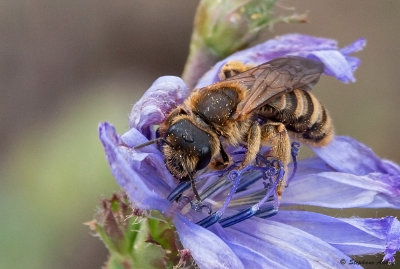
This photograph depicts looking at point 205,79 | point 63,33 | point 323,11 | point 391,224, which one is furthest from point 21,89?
point 391,224

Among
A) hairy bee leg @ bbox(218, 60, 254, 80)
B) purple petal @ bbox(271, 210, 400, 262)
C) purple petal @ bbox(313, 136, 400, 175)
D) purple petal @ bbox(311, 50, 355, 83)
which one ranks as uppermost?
hairy bee leg @ bbox(218, 60, 254, 80)

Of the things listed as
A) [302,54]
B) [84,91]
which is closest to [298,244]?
[302,54]

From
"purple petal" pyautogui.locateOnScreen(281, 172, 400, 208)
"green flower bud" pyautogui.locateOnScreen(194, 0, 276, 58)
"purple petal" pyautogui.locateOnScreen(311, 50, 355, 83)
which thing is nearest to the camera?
"purple petal" pyautogui.locateOnScreen(281, 172, 400, 208)

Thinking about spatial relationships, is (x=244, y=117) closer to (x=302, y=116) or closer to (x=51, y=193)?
(x=302, y=116)

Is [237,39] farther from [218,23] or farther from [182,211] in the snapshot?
[182,211]

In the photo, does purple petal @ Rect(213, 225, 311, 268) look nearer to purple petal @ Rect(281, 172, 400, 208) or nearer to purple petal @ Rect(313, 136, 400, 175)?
purple petal @ Rect(281, 172, 400, 208)

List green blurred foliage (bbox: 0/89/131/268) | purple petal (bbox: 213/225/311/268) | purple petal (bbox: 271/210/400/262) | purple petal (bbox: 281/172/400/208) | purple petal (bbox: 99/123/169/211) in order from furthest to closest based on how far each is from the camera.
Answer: green blurred foliage (bbox: 0/89/131/268)
purple petal (bbox: 281/172/400/208)
purple petal (bbox: 271/210/400/262)
purple petal (bbox: 213/225/311/268)
purple petal (bbox: 99/123/169/211)

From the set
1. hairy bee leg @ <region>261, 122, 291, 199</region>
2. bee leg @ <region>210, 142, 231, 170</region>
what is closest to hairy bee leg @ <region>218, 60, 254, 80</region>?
hairy bee leg @ <region>261, 122, 291, 199</region>
